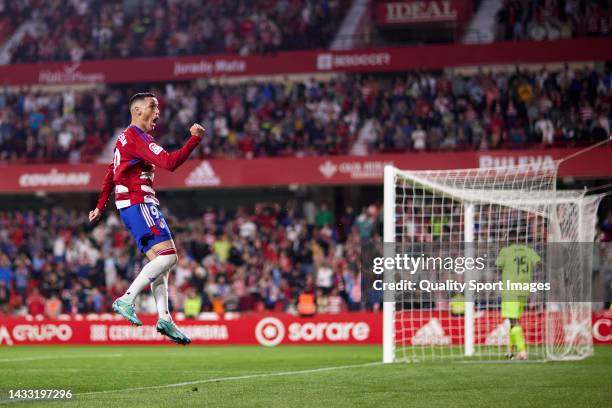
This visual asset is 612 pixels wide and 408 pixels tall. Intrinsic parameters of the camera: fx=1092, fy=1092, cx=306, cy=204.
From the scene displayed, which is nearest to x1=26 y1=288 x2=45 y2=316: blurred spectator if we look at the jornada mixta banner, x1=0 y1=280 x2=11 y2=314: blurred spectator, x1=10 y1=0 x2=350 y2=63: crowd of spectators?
x1=0 y1=280 x2=11 y2=314: blurred spectator

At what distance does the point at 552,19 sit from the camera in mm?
31844

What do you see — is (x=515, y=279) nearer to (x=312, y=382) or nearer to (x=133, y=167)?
(x=312, y=382)

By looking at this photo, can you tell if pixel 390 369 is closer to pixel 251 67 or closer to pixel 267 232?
pixel 267 232

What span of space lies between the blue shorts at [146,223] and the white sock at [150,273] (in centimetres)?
16

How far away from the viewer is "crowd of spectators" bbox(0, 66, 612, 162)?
28.9m

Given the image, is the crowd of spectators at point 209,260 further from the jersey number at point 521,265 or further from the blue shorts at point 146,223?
the blue shorts at point 146,223

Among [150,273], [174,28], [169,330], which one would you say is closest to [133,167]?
[150,273]

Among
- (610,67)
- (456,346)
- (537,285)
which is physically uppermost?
(610,67)

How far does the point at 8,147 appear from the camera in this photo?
33125 millimetres

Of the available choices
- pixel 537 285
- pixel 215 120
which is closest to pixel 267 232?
pixel 215 120

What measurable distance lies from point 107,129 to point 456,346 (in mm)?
16465

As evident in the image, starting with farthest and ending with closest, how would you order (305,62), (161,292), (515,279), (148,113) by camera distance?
(305,62), (515,279), (161,292), (148,113)

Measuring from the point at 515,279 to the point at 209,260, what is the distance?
1430 cm

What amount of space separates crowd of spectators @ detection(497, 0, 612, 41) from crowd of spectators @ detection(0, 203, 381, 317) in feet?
23.6
